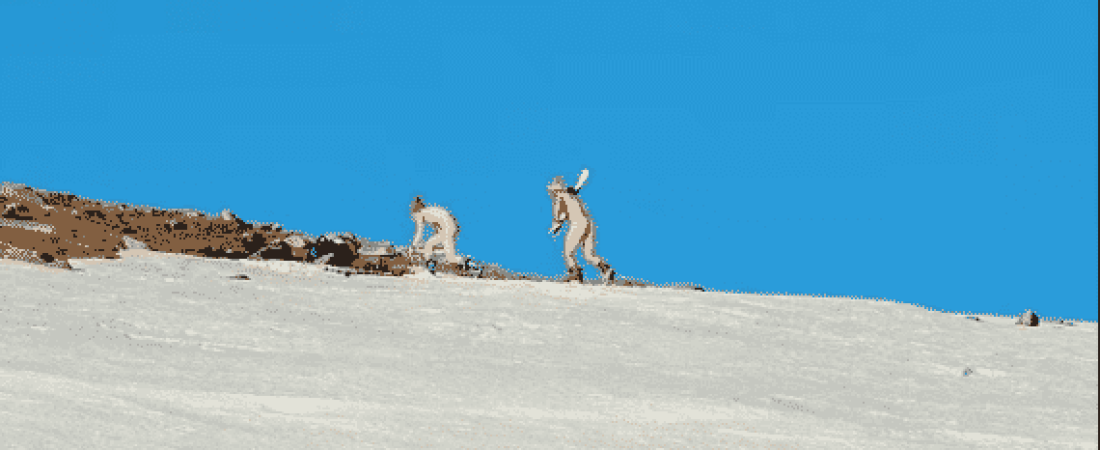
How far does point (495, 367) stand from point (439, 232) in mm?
8907

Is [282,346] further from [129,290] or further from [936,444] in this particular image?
[936,444]

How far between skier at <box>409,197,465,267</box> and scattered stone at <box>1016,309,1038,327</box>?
8233mm

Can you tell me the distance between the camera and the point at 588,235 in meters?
13.9

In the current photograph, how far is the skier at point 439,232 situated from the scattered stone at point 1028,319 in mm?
8233

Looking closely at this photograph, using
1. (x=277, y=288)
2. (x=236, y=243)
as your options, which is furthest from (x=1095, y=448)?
(x=236, y=243)

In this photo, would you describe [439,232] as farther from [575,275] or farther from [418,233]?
[575,275]

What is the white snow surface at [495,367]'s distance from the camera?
517cm

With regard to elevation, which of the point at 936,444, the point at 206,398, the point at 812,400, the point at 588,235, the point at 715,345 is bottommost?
the point at 206,398

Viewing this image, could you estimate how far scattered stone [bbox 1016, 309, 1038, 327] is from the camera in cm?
1166

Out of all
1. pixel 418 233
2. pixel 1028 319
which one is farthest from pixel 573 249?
pixel 1028 319

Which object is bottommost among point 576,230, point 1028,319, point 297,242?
point 1028,319

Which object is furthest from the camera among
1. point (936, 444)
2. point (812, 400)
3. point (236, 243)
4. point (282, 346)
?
point (236, 243)

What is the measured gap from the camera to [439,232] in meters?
16.4

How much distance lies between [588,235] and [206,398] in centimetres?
871
